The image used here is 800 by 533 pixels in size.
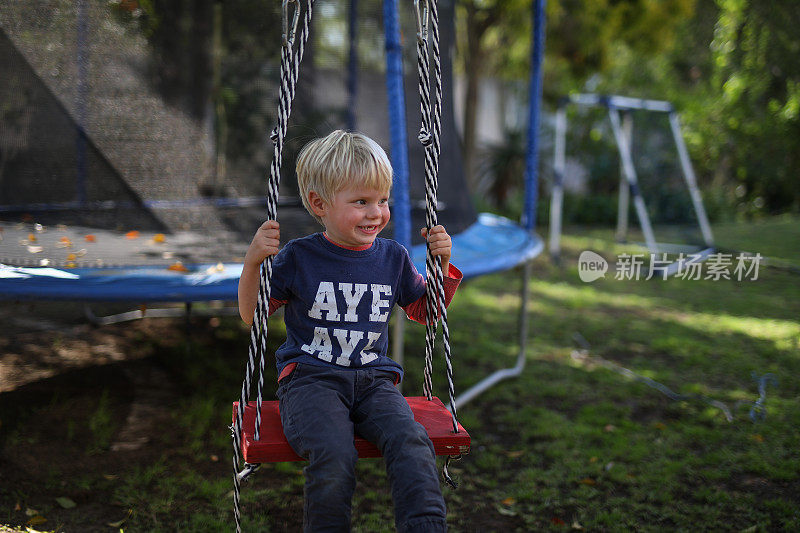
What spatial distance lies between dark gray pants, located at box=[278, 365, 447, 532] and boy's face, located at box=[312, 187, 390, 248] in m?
0.31

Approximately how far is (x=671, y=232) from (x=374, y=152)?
7.27 metres

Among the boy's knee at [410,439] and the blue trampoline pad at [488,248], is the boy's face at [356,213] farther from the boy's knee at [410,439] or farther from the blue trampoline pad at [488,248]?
the blue trampoline pad at [488,248]

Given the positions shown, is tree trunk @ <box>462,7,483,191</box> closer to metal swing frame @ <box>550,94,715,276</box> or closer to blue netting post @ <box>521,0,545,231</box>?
metal swing frame @ <box>550,94,715,276</box>

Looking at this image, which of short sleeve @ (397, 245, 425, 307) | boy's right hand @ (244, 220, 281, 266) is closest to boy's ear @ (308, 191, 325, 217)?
boy's right hand @ (244, 220, 281, 266)

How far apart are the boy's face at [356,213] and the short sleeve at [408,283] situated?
15 cm

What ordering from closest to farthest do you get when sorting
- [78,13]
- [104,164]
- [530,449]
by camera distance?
[530,449], [78,13], [104,164]

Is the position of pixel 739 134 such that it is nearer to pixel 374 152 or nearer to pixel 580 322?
pixel 580 322

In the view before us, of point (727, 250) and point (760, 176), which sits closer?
point (727, 250)

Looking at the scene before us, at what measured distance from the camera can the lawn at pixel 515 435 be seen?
7.14 feet

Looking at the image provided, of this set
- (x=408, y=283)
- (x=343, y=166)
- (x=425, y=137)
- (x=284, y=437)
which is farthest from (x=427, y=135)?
(x=284, y=437)

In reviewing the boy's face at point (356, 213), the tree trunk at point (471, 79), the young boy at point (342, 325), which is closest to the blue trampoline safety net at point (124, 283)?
Result: the young boy at point (342, 325)

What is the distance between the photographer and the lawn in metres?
2.18

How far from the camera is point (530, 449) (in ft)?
8.98

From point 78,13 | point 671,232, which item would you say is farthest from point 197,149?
point 671,232
